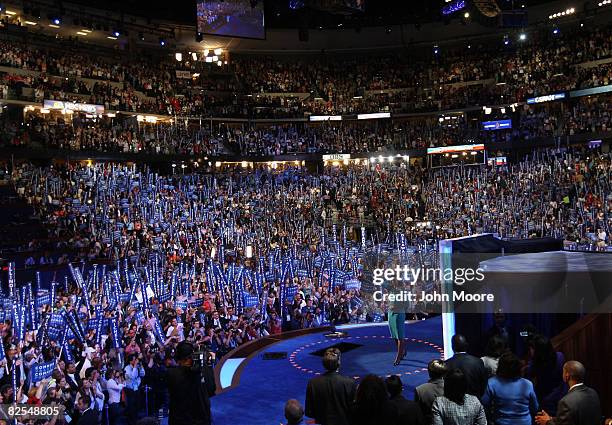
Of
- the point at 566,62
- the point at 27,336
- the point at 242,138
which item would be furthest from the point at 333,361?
the point at 566,62

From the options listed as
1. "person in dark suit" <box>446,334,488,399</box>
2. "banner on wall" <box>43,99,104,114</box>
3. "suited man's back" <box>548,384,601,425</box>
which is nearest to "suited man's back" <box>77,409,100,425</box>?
"person in dark suit" <box>446,334,488,399</box>

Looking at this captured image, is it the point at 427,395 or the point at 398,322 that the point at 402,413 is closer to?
the point at 427,395

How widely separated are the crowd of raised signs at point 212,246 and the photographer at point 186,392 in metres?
3.52

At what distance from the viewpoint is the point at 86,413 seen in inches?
340

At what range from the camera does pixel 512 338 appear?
390 inches

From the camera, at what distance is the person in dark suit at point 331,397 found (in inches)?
231

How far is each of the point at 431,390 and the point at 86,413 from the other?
5289 millimetres

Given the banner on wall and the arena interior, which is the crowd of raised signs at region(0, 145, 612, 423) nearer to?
the arena interior

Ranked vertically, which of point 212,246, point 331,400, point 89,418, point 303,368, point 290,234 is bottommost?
point 303,368

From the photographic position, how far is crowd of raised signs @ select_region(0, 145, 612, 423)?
11.3 metres

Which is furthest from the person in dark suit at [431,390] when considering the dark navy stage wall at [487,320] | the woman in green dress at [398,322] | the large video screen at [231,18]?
the large video screen at [231,18]

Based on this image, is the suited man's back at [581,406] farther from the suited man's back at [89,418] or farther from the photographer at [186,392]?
the suited man's back at [89,418]

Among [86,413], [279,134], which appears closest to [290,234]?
[279,134]

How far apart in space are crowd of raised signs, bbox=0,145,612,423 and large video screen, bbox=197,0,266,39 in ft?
31.7
